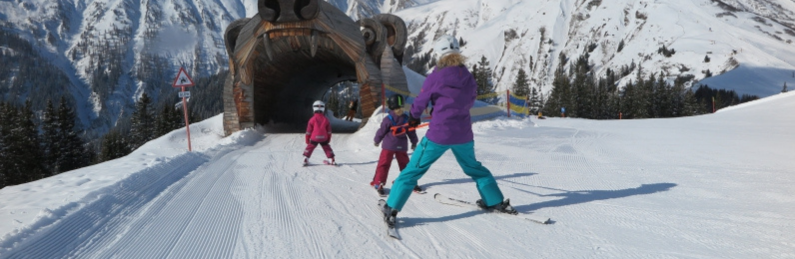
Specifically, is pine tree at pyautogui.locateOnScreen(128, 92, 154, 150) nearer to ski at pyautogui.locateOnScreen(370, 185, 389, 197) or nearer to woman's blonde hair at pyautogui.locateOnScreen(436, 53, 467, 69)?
ski at pyautogui.locateOnScreen(370, 185, 389, 197)

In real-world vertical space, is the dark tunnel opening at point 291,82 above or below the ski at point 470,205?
above

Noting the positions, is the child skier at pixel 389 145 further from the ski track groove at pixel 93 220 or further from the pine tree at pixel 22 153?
the pine tree at pixel 22 153

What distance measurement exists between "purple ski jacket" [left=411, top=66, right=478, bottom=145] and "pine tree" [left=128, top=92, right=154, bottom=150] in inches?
2095

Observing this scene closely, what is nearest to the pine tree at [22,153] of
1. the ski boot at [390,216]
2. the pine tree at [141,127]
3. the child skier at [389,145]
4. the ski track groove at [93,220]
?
the pine tree at [141,127]

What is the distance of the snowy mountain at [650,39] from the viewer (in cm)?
10069

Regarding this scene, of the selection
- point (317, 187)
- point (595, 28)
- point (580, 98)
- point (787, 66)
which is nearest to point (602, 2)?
point (595, 28)

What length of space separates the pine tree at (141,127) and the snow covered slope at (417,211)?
48631 millimetres

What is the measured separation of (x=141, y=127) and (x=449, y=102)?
181ft

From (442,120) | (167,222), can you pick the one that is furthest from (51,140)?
(442,120)

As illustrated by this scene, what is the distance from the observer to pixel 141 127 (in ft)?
164

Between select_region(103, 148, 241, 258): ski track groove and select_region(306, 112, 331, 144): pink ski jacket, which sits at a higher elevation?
select_region(306, 112, 331, 144): pink ski jacket

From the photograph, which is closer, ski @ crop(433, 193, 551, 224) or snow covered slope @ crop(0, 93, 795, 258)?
snow covered slope @ crop(0, 93, 795, 258)

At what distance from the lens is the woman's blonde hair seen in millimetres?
3758

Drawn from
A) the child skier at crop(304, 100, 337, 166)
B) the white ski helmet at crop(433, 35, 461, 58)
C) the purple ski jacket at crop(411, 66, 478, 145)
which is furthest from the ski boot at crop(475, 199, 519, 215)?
the child skier at crop(304, 100, 337, 166)
